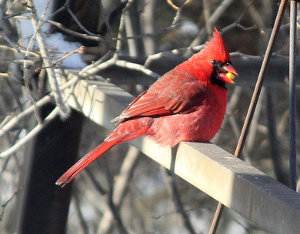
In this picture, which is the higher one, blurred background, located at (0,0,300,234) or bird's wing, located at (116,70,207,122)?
bird's wing, located at (116,70,207,122)

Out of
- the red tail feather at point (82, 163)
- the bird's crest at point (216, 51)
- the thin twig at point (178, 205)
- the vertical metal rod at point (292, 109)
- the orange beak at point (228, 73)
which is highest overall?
the vertical metal rod at point (292, 109)

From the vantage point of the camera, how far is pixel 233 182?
1980mm

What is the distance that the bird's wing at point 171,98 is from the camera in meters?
2.66

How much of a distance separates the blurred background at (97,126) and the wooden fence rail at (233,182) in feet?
1.30

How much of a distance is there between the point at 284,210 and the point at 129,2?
64.8 inches

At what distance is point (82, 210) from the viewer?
3.85m

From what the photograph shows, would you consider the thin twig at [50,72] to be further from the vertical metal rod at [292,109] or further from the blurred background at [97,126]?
the vertical metal rod at [292,109]

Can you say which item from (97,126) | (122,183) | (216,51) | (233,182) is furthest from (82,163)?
(122,183)

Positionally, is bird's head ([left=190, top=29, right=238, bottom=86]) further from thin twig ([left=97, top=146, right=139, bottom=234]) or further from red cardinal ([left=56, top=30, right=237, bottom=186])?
thin twig ([left=97, top=146, right=139, bottom=234])

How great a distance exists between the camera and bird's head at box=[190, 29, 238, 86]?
262cm

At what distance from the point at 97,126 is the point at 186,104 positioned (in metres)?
0.85

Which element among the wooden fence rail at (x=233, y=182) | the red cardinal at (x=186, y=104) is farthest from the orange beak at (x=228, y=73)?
the wooden fence rail at (x=233, y=182)

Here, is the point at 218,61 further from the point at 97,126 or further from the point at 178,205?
the point at 178,205

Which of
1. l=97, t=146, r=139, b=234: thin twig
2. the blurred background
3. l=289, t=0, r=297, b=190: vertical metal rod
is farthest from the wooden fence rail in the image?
l=97, t=146, r=139, b=234: thin twig
